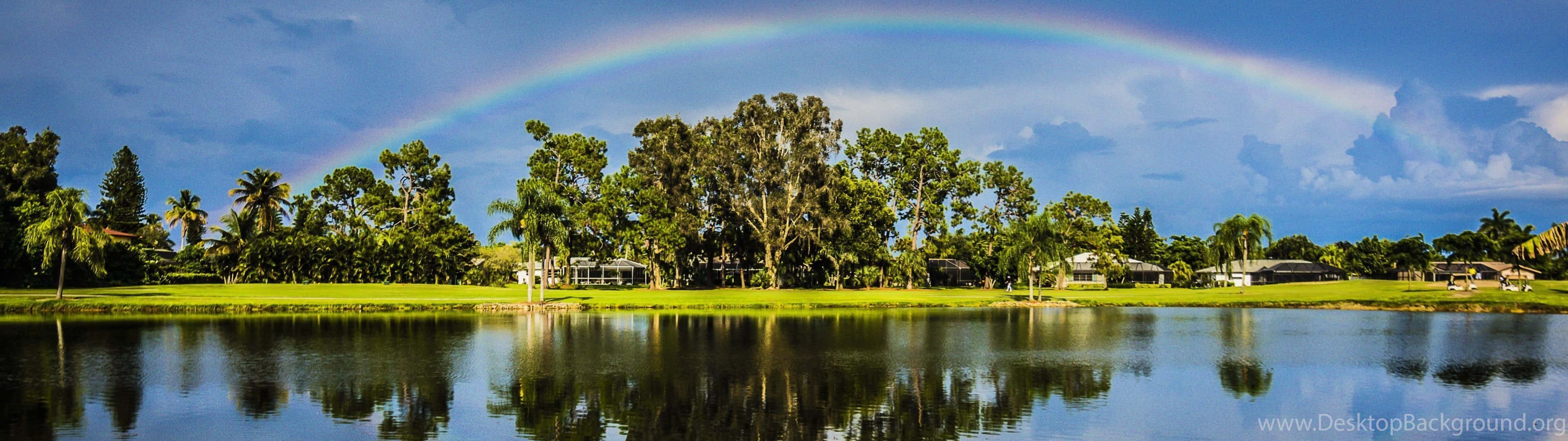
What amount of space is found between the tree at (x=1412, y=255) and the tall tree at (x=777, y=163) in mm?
82915

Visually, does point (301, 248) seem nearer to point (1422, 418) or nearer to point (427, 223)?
point (427, 223)

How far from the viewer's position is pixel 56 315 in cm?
4784

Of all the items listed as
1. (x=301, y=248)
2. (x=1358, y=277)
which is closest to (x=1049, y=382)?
(x=301, y=248)

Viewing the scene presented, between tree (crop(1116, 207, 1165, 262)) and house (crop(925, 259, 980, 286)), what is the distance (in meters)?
26.4

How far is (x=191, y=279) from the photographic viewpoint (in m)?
80.9

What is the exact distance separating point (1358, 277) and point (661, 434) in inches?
5875

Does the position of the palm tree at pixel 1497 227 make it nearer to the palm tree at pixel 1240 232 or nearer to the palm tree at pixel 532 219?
the palm tree at pixel 1240 232

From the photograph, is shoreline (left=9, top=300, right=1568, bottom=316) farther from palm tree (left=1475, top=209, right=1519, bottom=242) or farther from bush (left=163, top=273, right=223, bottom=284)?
palm tree (left=1475, top=209, right=1519, bottom=242)

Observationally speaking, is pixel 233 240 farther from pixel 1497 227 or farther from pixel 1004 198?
pixel 1497 227

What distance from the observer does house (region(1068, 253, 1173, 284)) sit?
115625mm

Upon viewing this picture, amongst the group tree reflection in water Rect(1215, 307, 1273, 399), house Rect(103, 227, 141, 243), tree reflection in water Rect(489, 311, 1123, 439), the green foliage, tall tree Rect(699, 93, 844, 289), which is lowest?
tree reflection in water Rect(1215, 307, 1273, 399)

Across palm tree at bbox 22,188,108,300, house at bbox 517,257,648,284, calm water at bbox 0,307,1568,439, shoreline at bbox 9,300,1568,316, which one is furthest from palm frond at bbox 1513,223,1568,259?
house at bbox 517,257,648,284

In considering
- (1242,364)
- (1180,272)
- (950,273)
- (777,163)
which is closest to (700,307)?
(777,163)

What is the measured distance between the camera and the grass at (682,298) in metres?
53.0
